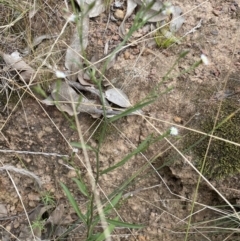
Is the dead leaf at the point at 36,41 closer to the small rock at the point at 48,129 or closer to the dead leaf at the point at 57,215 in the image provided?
the small rock at the point at 48,129

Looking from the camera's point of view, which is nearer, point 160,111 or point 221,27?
point 160,111

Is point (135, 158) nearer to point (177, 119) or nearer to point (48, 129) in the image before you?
point (177, 119)

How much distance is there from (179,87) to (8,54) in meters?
0.67

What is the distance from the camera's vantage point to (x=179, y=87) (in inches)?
60.9

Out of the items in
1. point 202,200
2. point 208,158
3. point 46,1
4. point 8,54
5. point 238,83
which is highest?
point 46,1

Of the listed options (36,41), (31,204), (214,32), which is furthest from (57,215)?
(214,32)

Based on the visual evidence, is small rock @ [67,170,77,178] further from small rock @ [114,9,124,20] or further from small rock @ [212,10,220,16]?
small rock @ [212,10,220,16]

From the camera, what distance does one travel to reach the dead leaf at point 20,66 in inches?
60.4

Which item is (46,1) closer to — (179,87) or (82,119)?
(82,119)

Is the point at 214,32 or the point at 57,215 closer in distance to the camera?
the point at 57,215

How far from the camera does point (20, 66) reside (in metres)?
1.54

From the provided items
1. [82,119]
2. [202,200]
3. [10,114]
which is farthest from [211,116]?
[10,114]

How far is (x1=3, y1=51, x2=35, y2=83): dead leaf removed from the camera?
1533 millimetres

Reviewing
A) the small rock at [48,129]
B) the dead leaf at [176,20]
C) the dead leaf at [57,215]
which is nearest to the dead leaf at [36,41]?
the small rock at [48,129]
